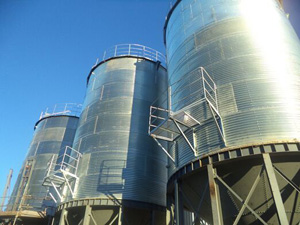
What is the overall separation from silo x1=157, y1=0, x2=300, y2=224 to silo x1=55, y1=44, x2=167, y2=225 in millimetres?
4435

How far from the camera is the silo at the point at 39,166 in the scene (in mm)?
22781

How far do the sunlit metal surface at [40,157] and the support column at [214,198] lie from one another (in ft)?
60.8

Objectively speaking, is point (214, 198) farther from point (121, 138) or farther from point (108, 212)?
point (121, 138)

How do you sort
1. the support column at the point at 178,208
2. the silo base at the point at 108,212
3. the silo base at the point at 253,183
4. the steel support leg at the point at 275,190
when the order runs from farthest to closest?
the silo base at the point at 108,212, the support column at the point at 178,208, the silo base at the point at 253,183, the steel support leg at the point at 275,190

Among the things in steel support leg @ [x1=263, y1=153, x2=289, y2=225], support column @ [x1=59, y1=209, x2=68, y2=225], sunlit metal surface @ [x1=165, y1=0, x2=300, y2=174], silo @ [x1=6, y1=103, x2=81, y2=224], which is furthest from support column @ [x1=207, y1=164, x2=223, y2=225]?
silo @ [x1=6, y1=103, x2=81, y2=224]

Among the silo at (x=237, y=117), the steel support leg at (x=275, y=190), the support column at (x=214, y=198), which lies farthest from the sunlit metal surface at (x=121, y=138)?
the steel support leg at (x=275, y=190)

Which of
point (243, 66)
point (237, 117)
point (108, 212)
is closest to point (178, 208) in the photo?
point (237, 117)

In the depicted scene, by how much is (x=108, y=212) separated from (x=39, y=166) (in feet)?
49.2

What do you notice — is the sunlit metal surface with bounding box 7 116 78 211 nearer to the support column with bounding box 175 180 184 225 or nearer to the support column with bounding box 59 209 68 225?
the support column with bounding box 59 209 68 225

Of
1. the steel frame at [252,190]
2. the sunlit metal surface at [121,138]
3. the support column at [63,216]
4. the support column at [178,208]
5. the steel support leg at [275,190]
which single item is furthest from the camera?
the sunlit metal surface at [121,138]

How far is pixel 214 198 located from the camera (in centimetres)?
874

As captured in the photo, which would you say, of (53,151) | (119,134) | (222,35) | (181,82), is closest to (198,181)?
(181,82)

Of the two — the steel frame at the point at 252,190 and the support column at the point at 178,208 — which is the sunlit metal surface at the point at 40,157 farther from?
the steel frame at the point at 252,190

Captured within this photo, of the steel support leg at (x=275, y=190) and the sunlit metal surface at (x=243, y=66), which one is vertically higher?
the sunlit metal surface at (x=243, y=66)
